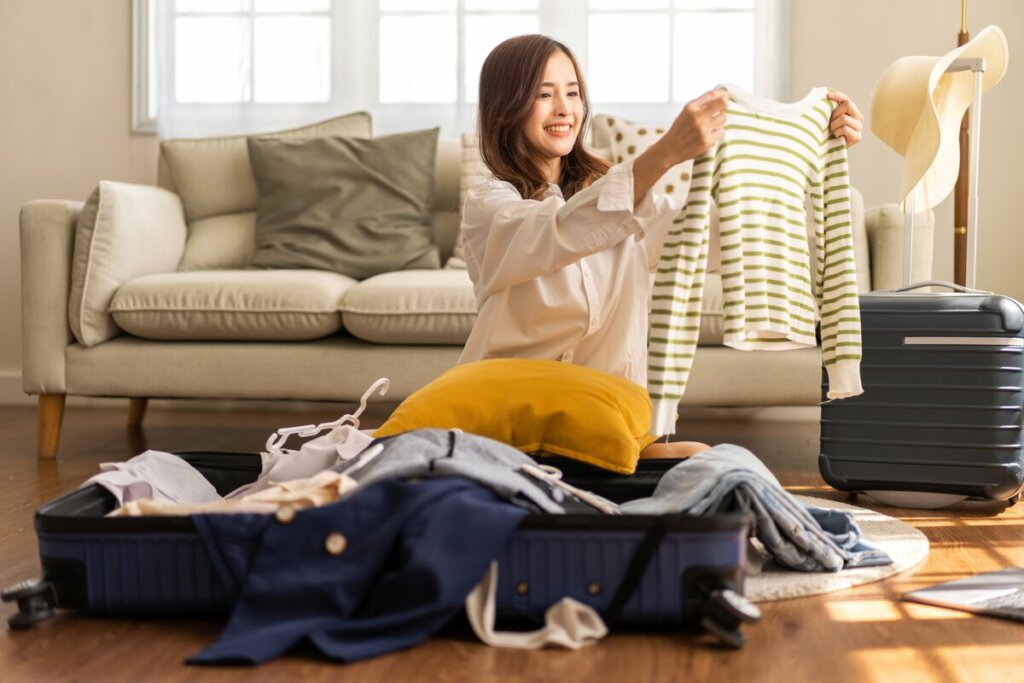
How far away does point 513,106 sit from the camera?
1.97 m

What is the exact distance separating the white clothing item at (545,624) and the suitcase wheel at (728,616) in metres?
0.12

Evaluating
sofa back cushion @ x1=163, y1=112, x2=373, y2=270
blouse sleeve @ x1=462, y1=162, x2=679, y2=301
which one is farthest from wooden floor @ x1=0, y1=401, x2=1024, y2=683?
sofa back cushion @ x1=163, y1=112, x2=373, y2=270

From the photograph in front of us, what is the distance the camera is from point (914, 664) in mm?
1281

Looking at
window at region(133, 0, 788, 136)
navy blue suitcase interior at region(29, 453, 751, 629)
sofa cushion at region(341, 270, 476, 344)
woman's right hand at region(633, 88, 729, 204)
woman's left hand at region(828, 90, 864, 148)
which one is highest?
window at region(133, 0, 788, 136)

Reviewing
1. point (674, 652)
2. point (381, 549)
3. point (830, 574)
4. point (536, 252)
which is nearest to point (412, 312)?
point (536, 252)

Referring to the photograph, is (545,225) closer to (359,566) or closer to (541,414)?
(541,414)

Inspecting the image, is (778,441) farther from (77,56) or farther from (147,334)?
(77,56)

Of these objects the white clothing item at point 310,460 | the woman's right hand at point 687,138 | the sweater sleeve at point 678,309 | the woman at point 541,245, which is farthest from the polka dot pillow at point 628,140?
the white clothing item at point 310,460

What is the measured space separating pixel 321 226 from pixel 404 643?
2114 millimetres

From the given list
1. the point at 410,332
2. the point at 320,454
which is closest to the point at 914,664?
the point at 320,454

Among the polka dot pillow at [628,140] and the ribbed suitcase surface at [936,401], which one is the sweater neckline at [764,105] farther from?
the polka dot pillow at [628,140]

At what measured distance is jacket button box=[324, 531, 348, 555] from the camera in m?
1.31

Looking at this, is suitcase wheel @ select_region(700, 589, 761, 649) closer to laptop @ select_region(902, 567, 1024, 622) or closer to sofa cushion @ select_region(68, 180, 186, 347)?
laptop @ select_region(902, 567, 1024, 622)

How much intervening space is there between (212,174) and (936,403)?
88.5 inches
